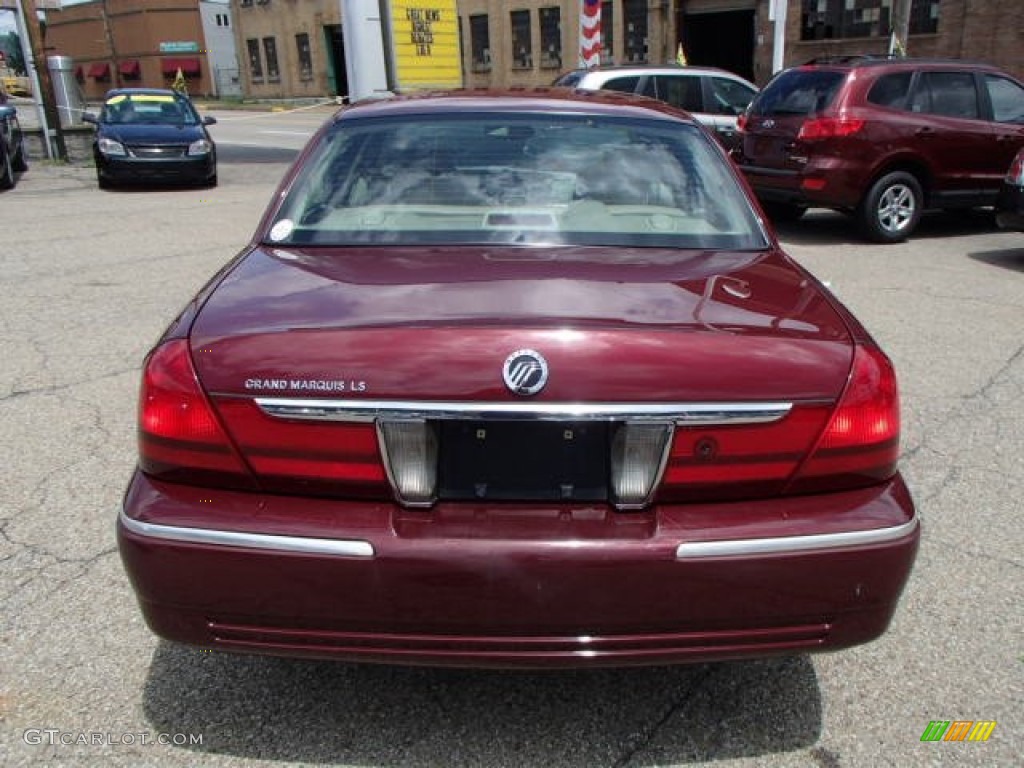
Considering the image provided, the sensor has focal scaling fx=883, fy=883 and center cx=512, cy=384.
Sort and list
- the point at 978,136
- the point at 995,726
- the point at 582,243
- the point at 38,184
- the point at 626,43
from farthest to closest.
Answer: the point at 626,43 < the point at 38,184 < the point at 978,136 < the point at 582,243 < the point at 995,726

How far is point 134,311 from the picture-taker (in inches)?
271

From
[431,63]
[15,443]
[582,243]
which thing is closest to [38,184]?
[431,63]

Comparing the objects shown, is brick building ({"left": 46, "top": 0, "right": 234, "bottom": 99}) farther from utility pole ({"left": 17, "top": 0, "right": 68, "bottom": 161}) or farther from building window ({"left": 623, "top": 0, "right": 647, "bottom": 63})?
utility pole ({"left": 17, "top": 0, "right": 68, "bottom": 161})

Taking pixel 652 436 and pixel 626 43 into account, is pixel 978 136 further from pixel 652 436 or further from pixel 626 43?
pixel 626 43

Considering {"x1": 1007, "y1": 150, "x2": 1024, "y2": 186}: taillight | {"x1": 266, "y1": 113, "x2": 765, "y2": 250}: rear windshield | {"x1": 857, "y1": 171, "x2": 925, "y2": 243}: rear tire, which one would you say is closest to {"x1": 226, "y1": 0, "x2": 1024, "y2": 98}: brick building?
{"x1": 857, "y1": 171, "x2": 925, "y2": 243}: rear tire

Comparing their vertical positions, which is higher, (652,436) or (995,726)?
(652,436)

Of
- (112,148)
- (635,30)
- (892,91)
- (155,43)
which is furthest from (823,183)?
(155,43)

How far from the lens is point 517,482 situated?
2.06 metres

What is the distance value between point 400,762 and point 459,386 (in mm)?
1047

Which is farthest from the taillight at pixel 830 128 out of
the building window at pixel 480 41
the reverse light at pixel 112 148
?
the building window at pixel 480 41

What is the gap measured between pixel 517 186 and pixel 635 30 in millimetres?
38853

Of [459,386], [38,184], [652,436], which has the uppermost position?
[459,386]

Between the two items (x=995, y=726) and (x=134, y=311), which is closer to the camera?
(x=995, y=726)

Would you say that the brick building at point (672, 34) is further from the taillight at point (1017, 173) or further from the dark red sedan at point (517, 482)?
the dark red sedan at point (517, 482)
